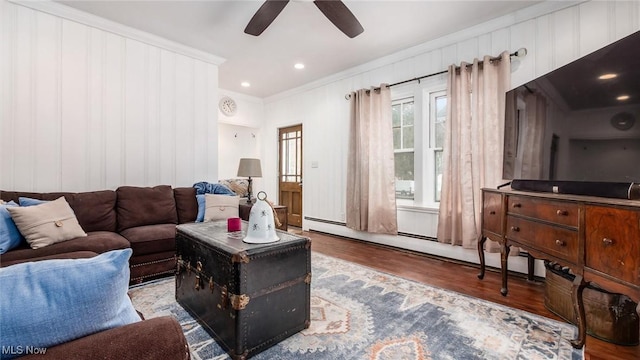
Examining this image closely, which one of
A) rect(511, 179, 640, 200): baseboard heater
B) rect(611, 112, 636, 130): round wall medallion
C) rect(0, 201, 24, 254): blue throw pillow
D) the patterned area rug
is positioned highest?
rect(611, 112, 636, 130): round wall medallion

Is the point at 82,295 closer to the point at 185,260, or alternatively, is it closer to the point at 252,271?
the point at 252,271

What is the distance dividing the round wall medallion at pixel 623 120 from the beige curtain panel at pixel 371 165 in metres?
2.30

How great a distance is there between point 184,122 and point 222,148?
2.60 meters

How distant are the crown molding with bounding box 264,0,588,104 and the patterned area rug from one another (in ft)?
9.16

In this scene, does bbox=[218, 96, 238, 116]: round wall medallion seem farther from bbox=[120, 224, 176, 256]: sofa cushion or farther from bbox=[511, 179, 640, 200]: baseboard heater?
bbox=[511, 179, 640, 200]: baseboard heater

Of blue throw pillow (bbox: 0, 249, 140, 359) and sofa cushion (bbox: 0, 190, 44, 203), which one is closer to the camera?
blue throw pillow (bbox: 0, 249, 140, 359)

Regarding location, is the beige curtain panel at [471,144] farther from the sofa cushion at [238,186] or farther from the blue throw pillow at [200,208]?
the sofa cushion at [238,186]

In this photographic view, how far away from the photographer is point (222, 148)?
252 inches

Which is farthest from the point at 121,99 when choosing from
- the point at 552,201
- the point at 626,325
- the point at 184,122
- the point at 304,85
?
the point at 626,325

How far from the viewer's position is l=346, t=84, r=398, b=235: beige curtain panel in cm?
390

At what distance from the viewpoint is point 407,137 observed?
155 inches

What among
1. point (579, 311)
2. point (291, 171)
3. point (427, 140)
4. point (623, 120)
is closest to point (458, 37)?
point (427, 140)

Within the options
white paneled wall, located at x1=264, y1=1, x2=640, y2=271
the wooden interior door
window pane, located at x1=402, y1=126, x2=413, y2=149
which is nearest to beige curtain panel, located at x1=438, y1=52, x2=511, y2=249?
white paneled wall, located at x1=264, y1=1, x2=640, y2=271

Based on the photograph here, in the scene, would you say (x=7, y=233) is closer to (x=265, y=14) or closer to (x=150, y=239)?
(x=150, y=239)
